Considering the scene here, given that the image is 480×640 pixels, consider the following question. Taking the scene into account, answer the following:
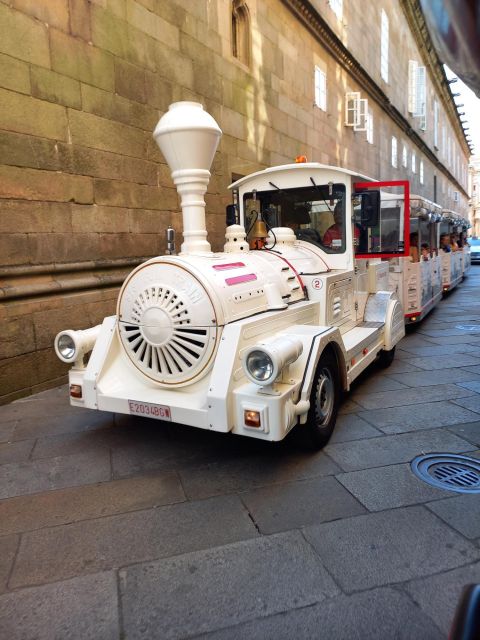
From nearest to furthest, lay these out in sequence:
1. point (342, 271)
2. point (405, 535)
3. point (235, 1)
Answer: point (405, 535) < point (342, 271) < point (235, 1)

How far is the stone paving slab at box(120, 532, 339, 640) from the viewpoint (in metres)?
2.11

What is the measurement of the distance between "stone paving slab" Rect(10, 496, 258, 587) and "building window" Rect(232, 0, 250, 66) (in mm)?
8871

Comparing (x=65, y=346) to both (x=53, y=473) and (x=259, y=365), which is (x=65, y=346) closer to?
(x=53, y=473)

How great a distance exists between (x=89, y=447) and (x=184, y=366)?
1209 millimetres

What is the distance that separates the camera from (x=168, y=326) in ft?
11.5

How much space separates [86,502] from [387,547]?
1.92m

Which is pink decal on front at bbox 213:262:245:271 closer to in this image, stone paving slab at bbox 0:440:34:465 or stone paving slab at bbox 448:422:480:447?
stone paving slab at bbox 0:440:34:465

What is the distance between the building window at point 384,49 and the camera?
18688 mm

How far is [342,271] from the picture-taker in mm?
5121

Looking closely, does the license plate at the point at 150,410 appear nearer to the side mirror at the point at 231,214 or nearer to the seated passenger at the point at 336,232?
the side mirror at the point at 231,214

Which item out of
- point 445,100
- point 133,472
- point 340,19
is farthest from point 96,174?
point 445,100

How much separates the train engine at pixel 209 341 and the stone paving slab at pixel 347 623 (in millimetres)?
1101

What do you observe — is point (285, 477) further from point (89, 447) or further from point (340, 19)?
point (340, 19)

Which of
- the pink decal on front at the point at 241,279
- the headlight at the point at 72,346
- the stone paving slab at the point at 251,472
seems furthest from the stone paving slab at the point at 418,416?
the headlight at the point at 72,346
